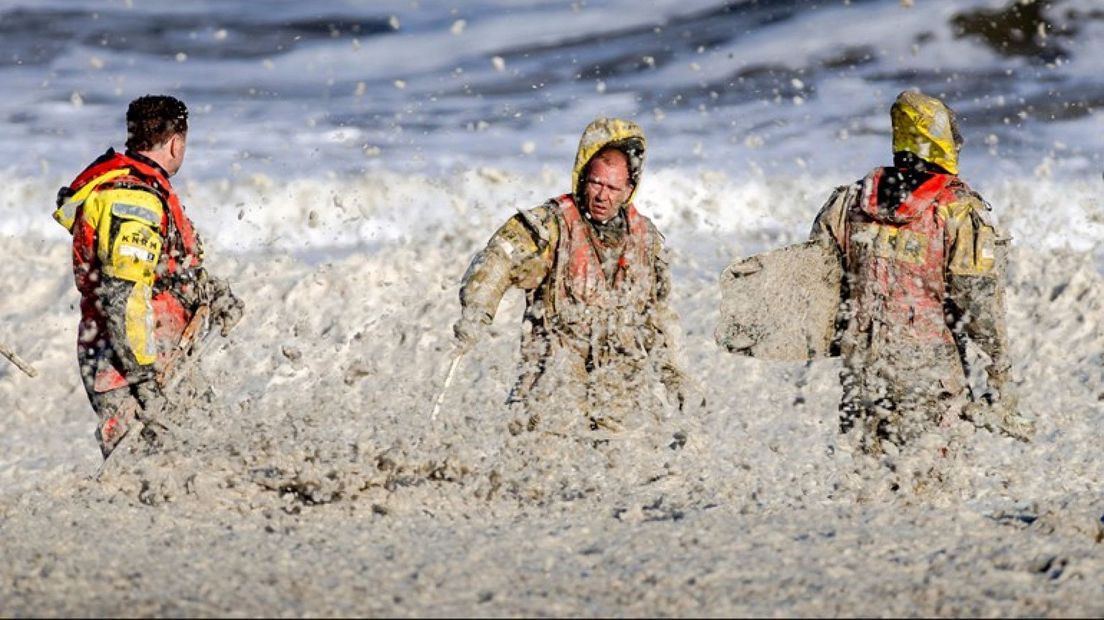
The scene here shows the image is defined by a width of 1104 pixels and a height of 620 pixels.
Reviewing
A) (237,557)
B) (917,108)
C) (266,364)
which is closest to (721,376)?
(266,364)

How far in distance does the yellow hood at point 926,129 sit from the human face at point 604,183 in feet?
3.52

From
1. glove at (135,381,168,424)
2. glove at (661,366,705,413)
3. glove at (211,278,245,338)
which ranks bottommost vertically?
glove at (661,366,705,413)

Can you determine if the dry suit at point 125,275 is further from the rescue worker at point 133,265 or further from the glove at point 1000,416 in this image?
the glove at point 1000,416

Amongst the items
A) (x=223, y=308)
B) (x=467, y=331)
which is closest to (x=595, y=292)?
(x=467, y=331)

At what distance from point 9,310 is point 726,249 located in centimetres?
564

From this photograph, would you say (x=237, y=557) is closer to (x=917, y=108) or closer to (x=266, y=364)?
(x=917, y=108)

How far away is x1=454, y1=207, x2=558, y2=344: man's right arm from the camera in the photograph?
211 inches

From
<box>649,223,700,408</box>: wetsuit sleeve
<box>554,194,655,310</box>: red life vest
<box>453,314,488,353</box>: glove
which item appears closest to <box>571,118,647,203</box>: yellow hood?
<box>554,194,655,310</box>: red life vest

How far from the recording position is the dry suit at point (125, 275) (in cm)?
518

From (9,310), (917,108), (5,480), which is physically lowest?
(5,480)

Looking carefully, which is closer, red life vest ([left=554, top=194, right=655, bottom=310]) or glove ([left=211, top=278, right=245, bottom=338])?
red life vest ([left=554, top=194, right=655, bottom=310])

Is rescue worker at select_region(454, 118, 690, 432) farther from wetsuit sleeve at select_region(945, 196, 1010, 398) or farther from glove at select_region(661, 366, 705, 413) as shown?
wetsuit sleeve at select_region(945, 196, 1010, 398)

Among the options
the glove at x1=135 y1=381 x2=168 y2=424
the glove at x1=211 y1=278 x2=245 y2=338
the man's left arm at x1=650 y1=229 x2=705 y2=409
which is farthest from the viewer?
the glove at x1=211 y1=278 x2=245 y2=338

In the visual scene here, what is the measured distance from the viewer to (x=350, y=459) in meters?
5.47
